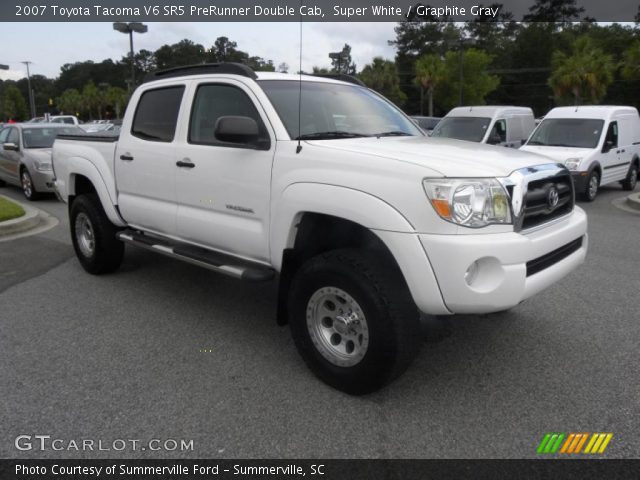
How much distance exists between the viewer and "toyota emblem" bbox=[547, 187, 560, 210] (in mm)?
3506

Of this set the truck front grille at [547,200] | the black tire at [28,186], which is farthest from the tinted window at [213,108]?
the black tire at [28,186]

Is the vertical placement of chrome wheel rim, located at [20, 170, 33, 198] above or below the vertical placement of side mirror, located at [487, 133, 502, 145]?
below

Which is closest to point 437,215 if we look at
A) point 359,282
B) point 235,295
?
point 359,282

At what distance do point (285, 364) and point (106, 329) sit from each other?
1.67 meters

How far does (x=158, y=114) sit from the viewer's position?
498 centimetres

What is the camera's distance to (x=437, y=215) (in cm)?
297

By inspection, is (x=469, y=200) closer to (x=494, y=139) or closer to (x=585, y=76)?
(x=494, y=139)

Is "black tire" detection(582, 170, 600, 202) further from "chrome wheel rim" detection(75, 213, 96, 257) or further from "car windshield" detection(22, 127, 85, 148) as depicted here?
"car windshield" detection(22, 127, 85, 148)

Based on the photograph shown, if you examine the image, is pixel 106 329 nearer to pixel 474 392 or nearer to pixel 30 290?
pixel 30 290

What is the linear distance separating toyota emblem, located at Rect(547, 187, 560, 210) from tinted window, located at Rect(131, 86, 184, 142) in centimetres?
306

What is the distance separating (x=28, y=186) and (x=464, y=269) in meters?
11.8

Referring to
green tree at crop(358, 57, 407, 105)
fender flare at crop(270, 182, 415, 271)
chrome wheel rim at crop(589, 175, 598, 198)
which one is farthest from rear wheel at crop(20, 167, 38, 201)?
green tree at crop(358, 57, 407, 105)

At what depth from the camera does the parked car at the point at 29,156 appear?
11680mm
